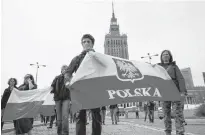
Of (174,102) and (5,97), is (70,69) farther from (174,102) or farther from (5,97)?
(5,97)

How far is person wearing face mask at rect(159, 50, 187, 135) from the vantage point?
4.54 meters

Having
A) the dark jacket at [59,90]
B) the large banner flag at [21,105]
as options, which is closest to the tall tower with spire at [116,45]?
the large banner flag at [21,105]

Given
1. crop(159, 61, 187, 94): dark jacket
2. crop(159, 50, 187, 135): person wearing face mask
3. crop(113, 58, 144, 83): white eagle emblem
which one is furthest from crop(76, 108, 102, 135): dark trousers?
crop(159, 61, 187, 94): dark jacket

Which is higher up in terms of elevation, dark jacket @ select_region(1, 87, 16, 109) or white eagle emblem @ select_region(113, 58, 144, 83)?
white eagle emblem @ select_region(113, 58, 144, 83)

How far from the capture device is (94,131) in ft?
10.5

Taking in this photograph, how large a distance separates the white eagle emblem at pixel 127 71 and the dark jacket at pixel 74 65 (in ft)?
2.30

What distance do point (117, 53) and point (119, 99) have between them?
11442 cm

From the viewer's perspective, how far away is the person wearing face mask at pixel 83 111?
305 centimetres

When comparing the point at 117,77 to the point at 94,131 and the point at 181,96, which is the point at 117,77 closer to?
the point at 94,131

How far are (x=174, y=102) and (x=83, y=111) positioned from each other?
8.20 feet

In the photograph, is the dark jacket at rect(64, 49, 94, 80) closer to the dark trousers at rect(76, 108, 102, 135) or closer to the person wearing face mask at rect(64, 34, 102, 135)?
the person wearing face mask at rect(64, 34, 102, 135)

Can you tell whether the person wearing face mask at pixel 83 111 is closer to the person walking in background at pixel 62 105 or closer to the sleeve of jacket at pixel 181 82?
the person walking in background at pixel 62 105

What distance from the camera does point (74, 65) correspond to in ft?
10.4

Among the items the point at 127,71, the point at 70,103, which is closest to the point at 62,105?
the point at 70,103
